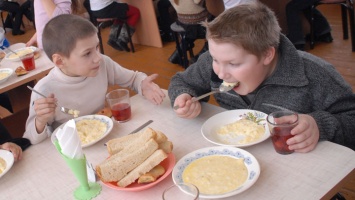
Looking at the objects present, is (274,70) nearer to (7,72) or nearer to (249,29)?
(249,29)

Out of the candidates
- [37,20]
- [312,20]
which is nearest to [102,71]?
[37,20]

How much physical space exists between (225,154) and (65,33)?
3.19 ft

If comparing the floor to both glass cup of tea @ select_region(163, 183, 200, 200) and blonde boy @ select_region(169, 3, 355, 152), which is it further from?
glass cup of tea @ select_region(163, 183, 200, 200)

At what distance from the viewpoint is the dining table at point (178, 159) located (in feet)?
3.50

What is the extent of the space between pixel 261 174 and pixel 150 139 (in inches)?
14.0

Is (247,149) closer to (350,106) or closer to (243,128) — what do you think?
(243,128)

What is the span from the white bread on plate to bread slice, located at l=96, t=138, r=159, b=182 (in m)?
0.04

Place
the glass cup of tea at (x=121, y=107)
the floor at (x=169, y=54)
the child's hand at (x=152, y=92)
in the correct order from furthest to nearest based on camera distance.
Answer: the floor at (x=169, y=54) → the child's hand at (x=152, y=92) → the glass cup of tea at (x=121, y=107)

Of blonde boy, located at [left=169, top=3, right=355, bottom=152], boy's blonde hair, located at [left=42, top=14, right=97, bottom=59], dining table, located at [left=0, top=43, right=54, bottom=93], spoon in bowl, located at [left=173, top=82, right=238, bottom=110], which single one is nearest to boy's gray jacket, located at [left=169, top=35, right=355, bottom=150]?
blonde boy, located at [left=169, top=3, right=355, bottom=152]

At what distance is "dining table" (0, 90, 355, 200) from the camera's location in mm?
1067

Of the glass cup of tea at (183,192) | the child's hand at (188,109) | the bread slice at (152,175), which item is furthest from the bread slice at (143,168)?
the child's hand at (188,109)

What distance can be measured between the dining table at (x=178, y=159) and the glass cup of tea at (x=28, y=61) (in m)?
1.03

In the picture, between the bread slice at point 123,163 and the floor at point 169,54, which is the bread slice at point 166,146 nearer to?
the bread slice at point 123,163

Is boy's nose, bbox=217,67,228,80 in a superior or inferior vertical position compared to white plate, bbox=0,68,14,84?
superior
